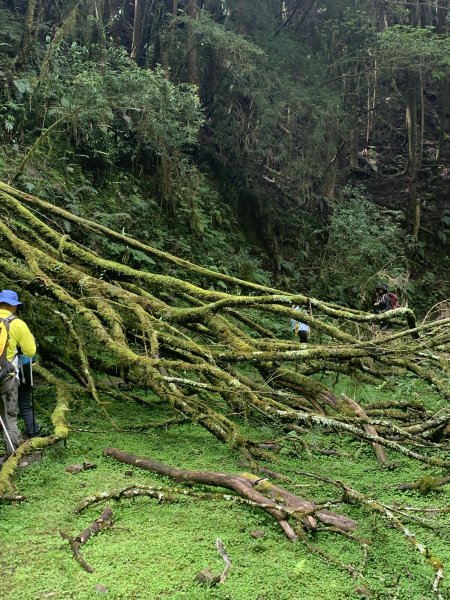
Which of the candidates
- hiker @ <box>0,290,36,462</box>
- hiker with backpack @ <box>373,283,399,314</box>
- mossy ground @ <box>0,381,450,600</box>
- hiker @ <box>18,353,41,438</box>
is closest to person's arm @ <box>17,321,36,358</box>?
hiker @ <box>0,290,36,462</box>

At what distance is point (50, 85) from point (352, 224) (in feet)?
31.9

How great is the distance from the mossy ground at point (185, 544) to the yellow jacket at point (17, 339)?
3.08 ft

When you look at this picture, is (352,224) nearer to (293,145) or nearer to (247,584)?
(293,145)

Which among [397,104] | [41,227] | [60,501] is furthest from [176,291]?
[397,104]

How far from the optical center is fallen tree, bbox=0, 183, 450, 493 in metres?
4.17

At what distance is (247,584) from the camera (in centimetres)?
298

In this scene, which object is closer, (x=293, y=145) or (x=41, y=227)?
(x=41, y=227)

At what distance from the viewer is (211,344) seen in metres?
5.09

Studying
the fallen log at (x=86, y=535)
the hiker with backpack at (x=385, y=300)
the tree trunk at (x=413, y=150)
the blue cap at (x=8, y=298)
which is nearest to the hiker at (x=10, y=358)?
the blue cap at (x=8, y=298)

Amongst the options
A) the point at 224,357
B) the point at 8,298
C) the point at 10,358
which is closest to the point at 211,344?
the point at 224,357

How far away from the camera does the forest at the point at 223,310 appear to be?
3.39 meters

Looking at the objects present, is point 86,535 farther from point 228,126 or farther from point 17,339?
point 228,126

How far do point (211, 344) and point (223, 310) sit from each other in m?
0.38

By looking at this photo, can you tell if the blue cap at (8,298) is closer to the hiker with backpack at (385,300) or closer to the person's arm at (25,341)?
the person's arm at (25,341)
